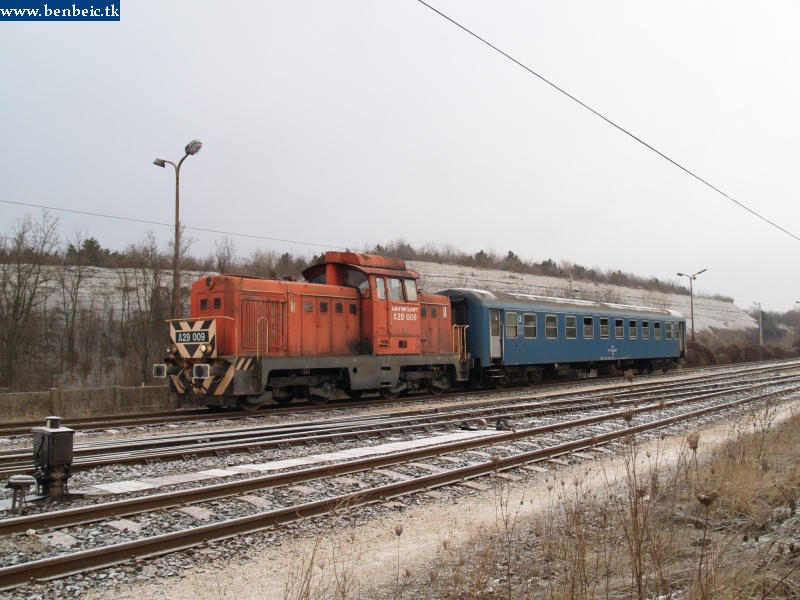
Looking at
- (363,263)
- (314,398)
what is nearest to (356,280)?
(363,263)

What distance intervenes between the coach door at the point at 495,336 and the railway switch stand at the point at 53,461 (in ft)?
52.3

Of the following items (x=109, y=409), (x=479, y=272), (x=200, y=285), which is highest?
(x=479, y=272)

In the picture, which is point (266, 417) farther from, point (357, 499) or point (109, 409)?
point (357, 499)

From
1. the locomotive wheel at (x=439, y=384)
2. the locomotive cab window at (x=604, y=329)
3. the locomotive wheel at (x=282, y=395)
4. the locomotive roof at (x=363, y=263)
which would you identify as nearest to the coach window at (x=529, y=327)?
the locomotive wheel at (x=439, y=384)

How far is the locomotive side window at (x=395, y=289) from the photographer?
1759 centimetres

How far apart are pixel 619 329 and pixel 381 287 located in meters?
15.0

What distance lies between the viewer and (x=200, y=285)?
51.4 feet

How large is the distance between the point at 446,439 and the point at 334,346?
6.64 metres

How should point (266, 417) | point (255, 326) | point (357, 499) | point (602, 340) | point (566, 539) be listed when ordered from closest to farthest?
point (566, 539) → point (357, 499) → point (266, 417) → point (255, 326) → point (602, 340)

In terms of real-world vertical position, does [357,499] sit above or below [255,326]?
below

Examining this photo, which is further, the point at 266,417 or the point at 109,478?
the point at 266,417

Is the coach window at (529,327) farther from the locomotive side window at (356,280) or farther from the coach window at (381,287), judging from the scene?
the locomotive side window at (356,280)

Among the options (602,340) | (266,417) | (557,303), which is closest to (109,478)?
(266,417)

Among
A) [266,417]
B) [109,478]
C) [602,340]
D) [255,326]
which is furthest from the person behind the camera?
[602,340]
